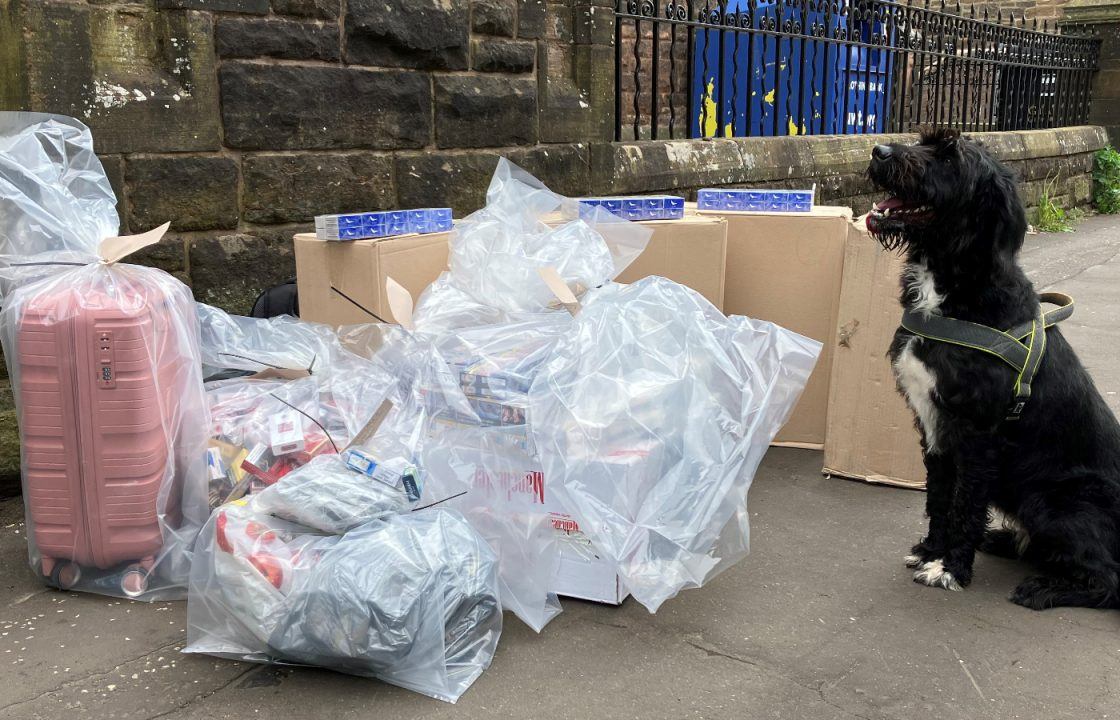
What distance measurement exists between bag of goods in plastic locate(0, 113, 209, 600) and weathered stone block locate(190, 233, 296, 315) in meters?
0.93

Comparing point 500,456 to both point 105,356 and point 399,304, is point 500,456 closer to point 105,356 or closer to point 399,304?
point 399,304

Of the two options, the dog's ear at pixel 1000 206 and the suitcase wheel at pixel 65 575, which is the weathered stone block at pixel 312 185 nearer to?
the suitcase wheel at pixel 65 575

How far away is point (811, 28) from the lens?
25.6 ft

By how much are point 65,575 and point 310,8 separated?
2486mm

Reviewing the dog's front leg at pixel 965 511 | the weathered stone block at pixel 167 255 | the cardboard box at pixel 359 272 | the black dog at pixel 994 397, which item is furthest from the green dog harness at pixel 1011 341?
the weathered stone block at pixel 167 255

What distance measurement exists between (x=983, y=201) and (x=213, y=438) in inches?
96.2

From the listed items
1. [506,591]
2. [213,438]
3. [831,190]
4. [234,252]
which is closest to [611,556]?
[506,591]

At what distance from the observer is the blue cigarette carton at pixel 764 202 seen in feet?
14.1

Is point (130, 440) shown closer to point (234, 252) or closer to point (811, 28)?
point (234, 252)

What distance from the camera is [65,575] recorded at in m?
2.86

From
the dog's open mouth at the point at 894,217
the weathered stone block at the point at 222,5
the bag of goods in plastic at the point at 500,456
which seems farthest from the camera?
the weathered stone block at the point at 222,5

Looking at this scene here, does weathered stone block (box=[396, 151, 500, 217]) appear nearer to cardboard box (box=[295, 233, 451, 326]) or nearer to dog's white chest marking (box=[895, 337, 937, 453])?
cardboard box (box=[295, 233, 451, 326])

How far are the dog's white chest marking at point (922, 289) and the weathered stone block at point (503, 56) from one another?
2639 millimetres

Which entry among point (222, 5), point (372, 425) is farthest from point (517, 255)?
point (222, 5)
